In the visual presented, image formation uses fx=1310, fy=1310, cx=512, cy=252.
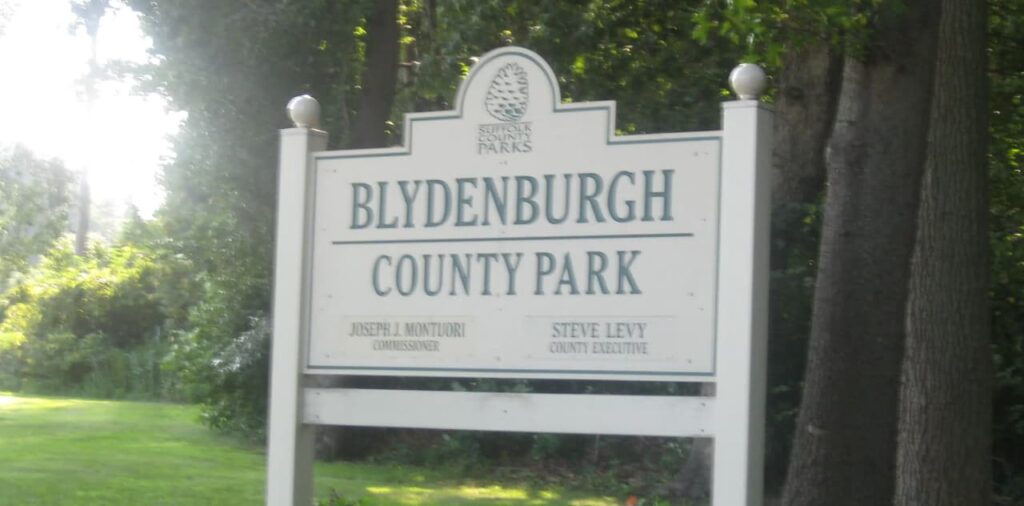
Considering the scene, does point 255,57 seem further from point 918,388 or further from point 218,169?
point 918,388

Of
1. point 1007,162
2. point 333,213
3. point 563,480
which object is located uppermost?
point 1007,162

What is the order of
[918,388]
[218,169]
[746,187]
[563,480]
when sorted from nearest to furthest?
[746,187], [918,388], [563,480], [218,169]

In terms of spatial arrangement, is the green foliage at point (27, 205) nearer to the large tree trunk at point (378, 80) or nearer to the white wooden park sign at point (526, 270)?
the large tree trunk at point (378, 80)

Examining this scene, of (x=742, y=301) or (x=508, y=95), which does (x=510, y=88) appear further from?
(x=742, y=301)

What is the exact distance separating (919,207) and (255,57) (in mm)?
7323

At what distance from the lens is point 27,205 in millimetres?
29812

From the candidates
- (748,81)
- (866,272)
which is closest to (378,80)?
(866,272)

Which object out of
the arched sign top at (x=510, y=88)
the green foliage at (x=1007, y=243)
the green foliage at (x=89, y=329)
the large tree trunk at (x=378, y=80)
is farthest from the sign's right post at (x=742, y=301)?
the green foliage at (x=89, y=329)

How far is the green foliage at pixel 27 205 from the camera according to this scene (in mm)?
29609

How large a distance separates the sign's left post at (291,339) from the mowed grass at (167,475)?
1830 millimetres

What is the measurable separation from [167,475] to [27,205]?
19.3 m

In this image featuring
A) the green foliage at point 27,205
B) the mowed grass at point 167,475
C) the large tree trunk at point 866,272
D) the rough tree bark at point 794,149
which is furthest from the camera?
the green foliage at point 27,205

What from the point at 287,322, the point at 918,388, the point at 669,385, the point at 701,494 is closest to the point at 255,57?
the point at 669,385

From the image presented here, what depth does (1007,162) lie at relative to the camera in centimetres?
1400
